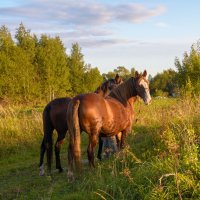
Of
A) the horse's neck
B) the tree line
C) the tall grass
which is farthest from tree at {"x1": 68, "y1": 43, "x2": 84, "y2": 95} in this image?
the horse's neck

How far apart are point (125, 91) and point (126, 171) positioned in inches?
139

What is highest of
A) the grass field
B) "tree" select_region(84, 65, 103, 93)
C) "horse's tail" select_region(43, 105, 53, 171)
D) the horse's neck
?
"tree" select_region(84, 65, 103, 93)

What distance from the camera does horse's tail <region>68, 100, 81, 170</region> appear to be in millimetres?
6309

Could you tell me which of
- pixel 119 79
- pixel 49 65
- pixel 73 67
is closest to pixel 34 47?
pixel 49 65

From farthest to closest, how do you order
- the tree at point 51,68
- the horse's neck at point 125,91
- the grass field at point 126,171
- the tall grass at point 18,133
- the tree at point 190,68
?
the tree at point 51,68 → the tree at point 190,68 → the tall grass at point 18,133 → the horse's neck at point 125,91 → the grass field at point 126,171

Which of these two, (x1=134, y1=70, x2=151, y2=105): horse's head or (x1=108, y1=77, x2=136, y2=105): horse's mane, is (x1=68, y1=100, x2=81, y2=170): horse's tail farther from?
(x1=134, y1=70, x2=151, y2=105): horse's head

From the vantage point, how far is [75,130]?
6.41m

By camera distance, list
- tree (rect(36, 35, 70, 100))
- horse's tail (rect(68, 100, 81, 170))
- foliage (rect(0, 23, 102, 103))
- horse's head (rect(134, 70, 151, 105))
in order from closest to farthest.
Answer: horse's tail (rect(68, 100, 81, 170)), horse's head (rect(134, 70, 151, 105)), foliage (rect(0, 23, 102, 103)), tree (rect(36, 35, 70, 100))

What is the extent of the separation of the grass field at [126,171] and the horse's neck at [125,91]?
1.03 m

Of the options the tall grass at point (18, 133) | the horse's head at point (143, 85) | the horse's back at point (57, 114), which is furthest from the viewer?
the tall grass at point (18, 133)

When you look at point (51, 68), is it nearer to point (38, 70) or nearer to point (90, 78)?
point (38, 70)

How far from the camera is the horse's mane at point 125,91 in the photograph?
806 centimetres

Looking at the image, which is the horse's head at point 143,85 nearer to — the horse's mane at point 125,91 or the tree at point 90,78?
the horse's mane at point 125,91

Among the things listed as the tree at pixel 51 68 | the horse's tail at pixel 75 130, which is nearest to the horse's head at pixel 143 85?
the horse's tail at pixel 75 130
